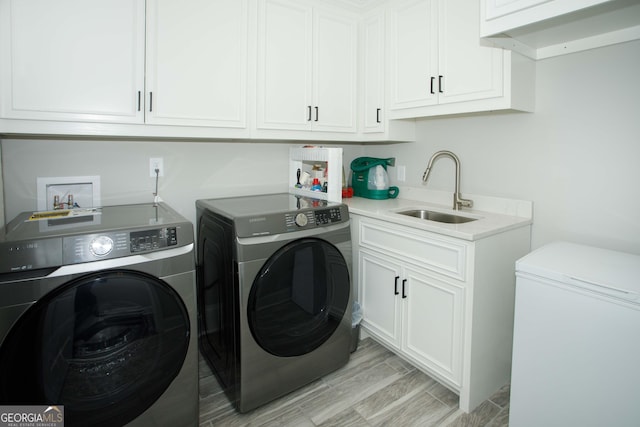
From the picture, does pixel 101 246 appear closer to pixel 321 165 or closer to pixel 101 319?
pixel 101 319

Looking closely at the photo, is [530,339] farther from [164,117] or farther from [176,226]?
[164,117]

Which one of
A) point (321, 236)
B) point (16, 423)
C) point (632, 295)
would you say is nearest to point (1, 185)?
point (16, 423)

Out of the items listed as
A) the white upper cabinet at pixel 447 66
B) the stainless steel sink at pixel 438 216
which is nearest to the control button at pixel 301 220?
the stainless steel sink at pixel 438 216

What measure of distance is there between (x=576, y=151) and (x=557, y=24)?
0.65 meters

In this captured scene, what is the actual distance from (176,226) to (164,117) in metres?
0.68

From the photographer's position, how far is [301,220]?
5.71 ft

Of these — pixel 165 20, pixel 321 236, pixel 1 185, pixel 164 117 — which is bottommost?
pixel 321 236

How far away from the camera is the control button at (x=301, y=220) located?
1.73 metres

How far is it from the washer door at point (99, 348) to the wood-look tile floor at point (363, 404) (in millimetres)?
467

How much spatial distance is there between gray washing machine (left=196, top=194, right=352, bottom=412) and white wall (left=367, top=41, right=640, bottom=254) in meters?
1.02

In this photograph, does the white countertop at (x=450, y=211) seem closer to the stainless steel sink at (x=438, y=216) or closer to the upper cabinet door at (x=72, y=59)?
the stainless steel sink at (x=438, y=216)

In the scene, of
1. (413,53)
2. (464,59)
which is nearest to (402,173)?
(413,53)

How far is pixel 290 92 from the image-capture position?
220cm

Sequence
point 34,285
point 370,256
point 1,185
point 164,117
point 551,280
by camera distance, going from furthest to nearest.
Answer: point 370,256 < point 164,117 < point 1,185 < point 551,280 < point 34,285
